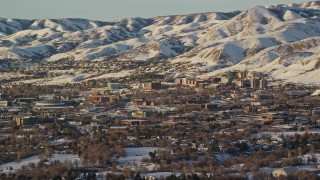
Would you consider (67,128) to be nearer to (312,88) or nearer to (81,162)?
(81,162)

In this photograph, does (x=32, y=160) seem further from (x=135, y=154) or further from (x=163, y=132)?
(x=163, y=132)

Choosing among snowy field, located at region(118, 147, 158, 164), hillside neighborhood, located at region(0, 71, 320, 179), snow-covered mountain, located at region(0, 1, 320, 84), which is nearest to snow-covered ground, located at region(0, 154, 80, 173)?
hillside neighborhood, located at region(0, 71, 320, 179)

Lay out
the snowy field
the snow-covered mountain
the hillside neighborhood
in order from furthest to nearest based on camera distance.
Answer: the snow-covered mountain < the snowy field < the hillside neighborhood

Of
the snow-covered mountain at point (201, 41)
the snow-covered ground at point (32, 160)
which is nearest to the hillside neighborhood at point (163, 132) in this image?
the snow-covered ground at point (32, 160)

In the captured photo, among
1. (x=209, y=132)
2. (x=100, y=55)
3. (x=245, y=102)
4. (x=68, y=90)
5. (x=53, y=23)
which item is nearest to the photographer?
(x=209, y=132)

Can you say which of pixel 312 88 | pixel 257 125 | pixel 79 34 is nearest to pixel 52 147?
pixel 257 125

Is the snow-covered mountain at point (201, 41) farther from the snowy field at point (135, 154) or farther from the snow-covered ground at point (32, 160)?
the snow-covered ground at point (32, 160)

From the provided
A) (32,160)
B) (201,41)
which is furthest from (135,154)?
(201,41)

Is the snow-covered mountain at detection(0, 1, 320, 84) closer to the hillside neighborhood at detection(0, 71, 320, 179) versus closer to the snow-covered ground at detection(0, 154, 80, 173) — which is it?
the hillside neighborhood at detection(0, 71, 320, 179)
